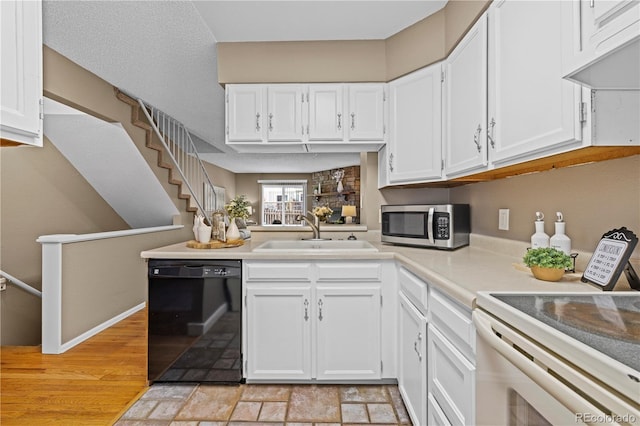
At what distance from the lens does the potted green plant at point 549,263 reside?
125cm

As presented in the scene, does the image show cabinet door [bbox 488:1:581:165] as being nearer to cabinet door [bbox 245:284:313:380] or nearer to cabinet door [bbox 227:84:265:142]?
cabinet door [bbox 245:284:313:380]

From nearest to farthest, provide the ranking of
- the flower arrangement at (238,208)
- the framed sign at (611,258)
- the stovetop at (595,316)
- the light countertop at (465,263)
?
1. the stovetop at (595,316)
2. the framed sign at (611,258)
3. the light countertop at (465,263)
4. the flower arrangement at (238,208)

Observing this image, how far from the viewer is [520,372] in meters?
0.78

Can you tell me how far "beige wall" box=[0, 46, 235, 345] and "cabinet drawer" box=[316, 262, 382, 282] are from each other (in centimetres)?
266

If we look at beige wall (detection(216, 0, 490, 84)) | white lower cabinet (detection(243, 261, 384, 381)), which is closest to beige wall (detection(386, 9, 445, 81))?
beige wall (detection(216, 0, 490, 84))

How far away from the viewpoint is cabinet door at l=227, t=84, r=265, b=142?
251 centimetres

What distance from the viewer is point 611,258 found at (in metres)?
1.11

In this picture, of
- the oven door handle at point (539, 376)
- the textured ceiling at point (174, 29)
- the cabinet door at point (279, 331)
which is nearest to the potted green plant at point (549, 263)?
the oven door handle at point (539, 376)

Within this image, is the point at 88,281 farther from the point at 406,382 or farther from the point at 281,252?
the point at 406,382

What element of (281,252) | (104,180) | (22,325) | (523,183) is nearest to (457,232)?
(523,183)

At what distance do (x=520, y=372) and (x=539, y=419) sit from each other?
0.10 meters

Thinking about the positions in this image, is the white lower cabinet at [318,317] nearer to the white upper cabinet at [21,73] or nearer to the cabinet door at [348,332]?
the cabinet door at [348,332]

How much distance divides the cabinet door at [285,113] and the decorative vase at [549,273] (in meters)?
1.76

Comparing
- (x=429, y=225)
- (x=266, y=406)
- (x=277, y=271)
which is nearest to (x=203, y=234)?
(x=277, y=271)
